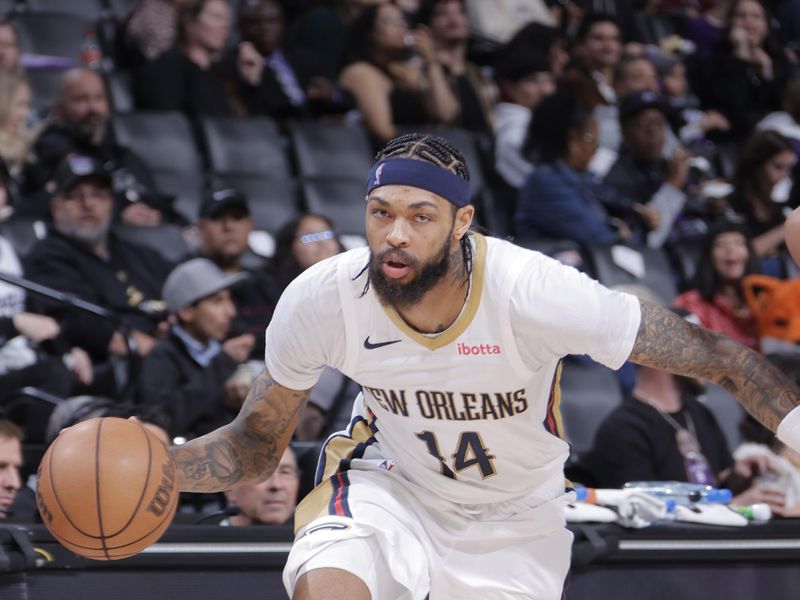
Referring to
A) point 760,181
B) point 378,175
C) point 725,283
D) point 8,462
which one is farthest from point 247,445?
point 760,181

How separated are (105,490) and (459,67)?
20.2 ft

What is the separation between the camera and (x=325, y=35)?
8.98 m

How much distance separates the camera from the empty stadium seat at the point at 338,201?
7992 millimetres

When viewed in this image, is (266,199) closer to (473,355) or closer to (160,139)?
(160,139)

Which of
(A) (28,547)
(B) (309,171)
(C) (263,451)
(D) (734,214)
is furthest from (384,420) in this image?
(D) (734,214)

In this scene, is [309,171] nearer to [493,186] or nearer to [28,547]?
[493,186]

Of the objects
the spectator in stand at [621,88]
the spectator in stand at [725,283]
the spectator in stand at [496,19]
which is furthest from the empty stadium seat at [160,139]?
the spectator in stand at [725,283]

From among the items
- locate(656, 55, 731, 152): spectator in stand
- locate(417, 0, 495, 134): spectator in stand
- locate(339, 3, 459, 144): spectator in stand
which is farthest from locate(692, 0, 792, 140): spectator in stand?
locate(339, 3, 459, 144): spectator in stand

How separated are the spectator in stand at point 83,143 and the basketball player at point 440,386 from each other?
358 cm

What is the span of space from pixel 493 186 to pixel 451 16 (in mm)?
1276

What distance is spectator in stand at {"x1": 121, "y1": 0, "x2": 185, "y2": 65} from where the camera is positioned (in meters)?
8.21

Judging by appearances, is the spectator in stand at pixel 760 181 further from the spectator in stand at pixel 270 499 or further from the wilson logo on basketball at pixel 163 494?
the wilson logo on basketball at pixel 163 494

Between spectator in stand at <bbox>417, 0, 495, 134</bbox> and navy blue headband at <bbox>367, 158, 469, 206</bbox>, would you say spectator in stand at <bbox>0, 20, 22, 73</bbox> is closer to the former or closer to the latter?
spectator in stand at <bbox>417, 0, 495, 134</bbox>

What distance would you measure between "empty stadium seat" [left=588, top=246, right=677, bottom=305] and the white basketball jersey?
3.76 meters
